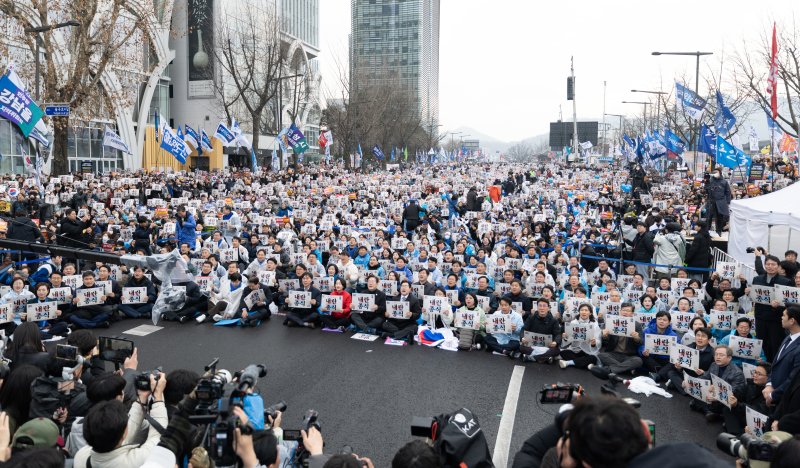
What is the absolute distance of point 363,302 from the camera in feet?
39.3

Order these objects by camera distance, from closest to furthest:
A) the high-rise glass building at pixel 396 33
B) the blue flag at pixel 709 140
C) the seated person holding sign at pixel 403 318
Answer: the seated person holding sign at pixel 403 318, the blue flag at pixel 709 140, the high-rise glass building at pixel 396 33

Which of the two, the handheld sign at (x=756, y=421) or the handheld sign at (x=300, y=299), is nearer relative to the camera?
the handheld sign at (x=756, y=421)

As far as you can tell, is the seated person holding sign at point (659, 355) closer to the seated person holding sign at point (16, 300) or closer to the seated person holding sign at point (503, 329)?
the seated person holding sign at point (503, 329)

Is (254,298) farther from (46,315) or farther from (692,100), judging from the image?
(692,100)

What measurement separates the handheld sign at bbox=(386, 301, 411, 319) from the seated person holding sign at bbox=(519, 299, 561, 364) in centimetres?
222

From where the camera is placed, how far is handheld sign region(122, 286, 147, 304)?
42.0ft

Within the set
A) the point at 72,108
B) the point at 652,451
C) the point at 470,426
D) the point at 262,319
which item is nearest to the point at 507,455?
the point at 470,426

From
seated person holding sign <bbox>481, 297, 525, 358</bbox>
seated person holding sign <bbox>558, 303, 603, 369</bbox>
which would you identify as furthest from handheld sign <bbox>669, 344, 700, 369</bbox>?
seated person holding sign <bbox>481, 297, 525, 358</bbox>

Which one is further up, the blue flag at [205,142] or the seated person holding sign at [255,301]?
the blue flag at [205,142]

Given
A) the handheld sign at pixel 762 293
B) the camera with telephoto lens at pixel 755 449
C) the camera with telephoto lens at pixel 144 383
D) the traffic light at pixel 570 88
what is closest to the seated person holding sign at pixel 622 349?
the handheld sign at pixel 762 293

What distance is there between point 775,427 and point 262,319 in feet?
31.6

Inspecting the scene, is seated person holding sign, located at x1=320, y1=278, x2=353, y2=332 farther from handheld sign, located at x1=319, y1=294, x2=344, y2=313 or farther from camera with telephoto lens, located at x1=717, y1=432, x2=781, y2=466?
camera with telephoto lens, located at x1=717, y1=432, x2=781, y2=466

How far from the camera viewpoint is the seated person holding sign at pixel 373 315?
11.9m

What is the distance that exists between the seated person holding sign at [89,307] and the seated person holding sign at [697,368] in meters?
10.0
